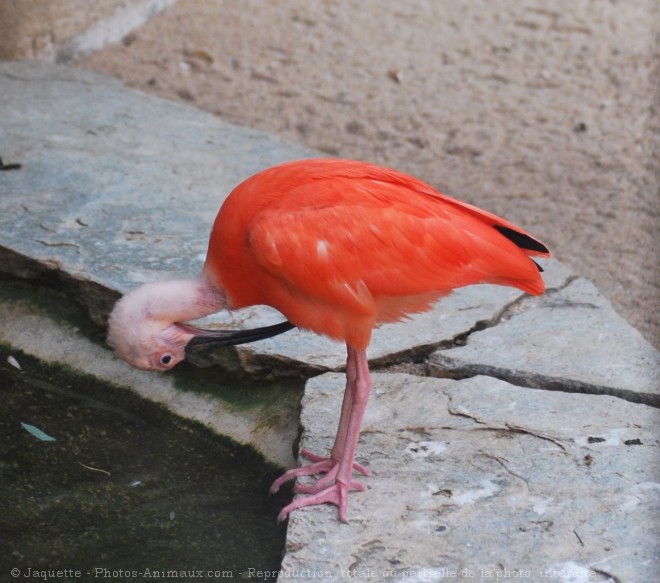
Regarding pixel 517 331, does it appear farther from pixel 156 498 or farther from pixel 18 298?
pixel 18 298

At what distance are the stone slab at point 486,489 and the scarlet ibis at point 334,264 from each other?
15cm

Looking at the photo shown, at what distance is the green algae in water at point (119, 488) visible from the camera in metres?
3.02

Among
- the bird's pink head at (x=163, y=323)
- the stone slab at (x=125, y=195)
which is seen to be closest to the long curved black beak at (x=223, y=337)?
the bird's pink head at (x=163, y=323)

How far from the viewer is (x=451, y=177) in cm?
583

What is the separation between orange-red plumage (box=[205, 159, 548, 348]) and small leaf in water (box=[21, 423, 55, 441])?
2.86 ft

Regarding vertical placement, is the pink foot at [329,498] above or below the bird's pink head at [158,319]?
below

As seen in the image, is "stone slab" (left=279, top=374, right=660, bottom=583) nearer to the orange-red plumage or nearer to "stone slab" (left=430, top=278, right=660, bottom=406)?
"stone slab" (left=430, top=278, right=660, bottom=406)

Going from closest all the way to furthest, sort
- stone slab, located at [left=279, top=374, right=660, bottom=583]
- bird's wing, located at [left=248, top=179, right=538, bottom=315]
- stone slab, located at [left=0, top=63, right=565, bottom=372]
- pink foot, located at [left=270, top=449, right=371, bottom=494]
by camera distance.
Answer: stone slab, located at [left=279, top=374, right=660, bottom=583]
bird's wing, located at [left=248, top=179, right=538, bottom=315]
pink foot, located at [left=270, top=449, right=371, bottom=494]
stone slab, located at [left=0, top=63, right=565, bottom=372]

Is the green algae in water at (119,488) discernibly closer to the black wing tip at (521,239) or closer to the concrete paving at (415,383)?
the concrete paving at (415,383)

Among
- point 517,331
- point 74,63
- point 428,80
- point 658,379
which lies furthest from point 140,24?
point 658,379

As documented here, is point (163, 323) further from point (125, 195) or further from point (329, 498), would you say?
point (125, 195)

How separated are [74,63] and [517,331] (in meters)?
3.84

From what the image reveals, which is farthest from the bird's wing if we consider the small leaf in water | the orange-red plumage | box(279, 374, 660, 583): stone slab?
the small leaf in water

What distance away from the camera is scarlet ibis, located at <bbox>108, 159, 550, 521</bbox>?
9.68 ft
